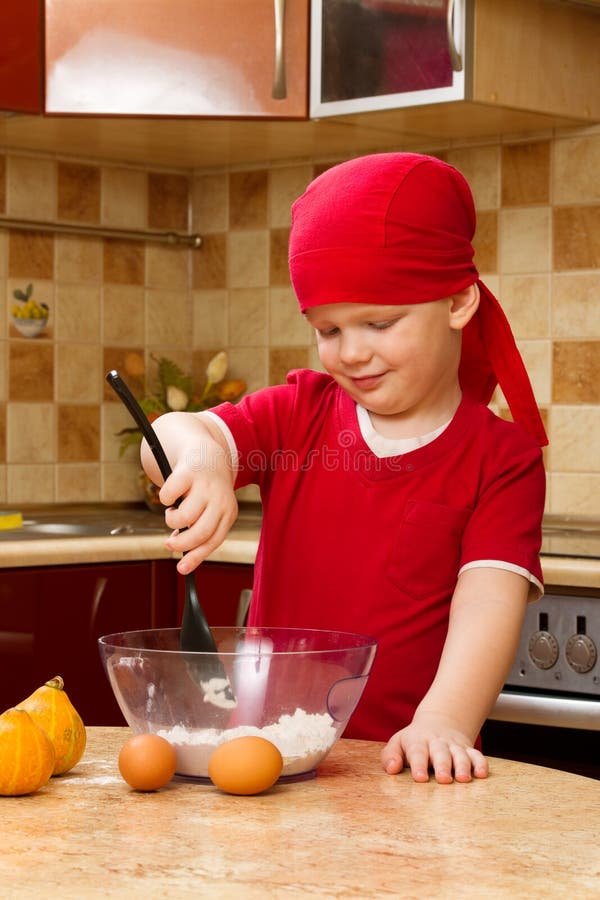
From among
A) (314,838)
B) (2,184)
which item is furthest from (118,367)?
(314,838)

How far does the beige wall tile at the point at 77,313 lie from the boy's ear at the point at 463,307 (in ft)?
4.94

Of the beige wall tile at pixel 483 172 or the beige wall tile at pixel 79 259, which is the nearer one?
the beige wall tile at pixel 483 172

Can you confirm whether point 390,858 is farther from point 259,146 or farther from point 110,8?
point 259,146

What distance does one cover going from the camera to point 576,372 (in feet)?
7.59

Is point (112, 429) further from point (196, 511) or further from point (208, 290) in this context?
point (196, 511)

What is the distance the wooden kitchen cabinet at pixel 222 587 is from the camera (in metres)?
2.11

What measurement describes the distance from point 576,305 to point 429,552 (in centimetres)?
121

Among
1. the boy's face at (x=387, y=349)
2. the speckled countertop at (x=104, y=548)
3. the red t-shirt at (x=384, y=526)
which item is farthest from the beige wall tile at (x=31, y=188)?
the boy's face at (x=387, y=349)

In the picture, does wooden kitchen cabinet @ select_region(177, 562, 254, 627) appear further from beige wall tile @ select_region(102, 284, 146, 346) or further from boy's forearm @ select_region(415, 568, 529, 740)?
boy's forearm @ select_region(415, 568, 529, 740)

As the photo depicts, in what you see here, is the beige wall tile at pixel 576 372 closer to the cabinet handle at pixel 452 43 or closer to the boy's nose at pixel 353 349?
the cabinet handle at pixel 452 43

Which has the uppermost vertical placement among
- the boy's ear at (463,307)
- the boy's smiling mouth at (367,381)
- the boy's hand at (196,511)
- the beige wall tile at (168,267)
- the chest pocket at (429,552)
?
the beige wall tile at (168,267)

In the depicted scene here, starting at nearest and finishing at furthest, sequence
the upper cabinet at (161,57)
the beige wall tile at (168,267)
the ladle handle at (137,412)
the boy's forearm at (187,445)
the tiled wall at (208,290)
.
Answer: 1. the ladle handle at (137,412)
2. the boy's forearm at (187,445)
3. the upper cabinet at (161,57)
4. the tiled wall at (208,290)
5. the beige wall tile at (168,267)

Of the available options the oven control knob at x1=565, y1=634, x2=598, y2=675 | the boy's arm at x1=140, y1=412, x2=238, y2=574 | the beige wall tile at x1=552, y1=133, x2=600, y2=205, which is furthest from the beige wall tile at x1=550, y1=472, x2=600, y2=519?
the boy's arm at x1=140, y1=412, x2=238, y2=574

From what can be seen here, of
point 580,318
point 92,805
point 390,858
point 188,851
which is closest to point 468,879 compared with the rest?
point 390,858
